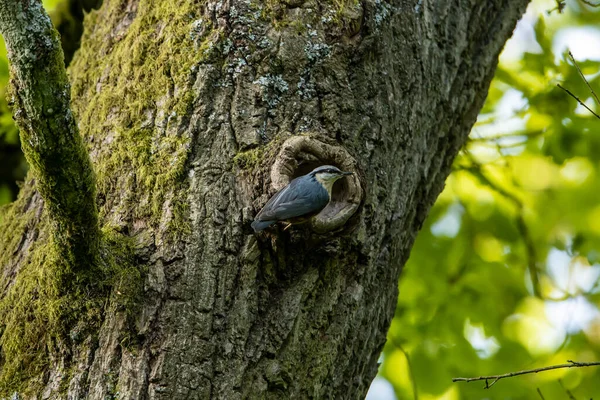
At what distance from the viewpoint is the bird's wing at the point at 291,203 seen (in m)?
1.95

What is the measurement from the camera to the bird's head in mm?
2145

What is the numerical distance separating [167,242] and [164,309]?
210 millimetres

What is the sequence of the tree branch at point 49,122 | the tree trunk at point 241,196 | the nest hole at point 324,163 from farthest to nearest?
the nest hole at point 324,163 → the tree trunk at point 241,196 → the tree branch at point 49,122

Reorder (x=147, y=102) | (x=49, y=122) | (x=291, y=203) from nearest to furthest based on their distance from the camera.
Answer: (x=49, y=122) < (x=291, y=203) < (x=147, y=102)

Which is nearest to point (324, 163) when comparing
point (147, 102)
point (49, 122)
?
point (147, 102)

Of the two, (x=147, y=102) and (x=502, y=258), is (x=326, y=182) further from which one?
(x=502, y=258)

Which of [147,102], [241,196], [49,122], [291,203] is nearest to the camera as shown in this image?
[49,122]

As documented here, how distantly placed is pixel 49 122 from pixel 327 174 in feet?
2.98

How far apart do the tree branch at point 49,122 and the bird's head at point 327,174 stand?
28.9 inches

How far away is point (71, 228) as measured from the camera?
1.83 metres

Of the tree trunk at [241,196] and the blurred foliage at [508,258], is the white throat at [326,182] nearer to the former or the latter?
the tree trunk at [241,196]

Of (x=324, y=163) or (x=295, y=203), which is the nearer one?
(x=295, y=203)

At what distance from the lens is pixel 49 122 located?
5.42ft

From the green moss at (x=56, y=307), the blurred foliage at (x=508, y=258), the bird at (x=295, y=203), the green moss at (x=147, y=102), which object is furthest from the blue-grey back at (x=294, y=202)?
the blurred foliage at (x=508, y=258)
